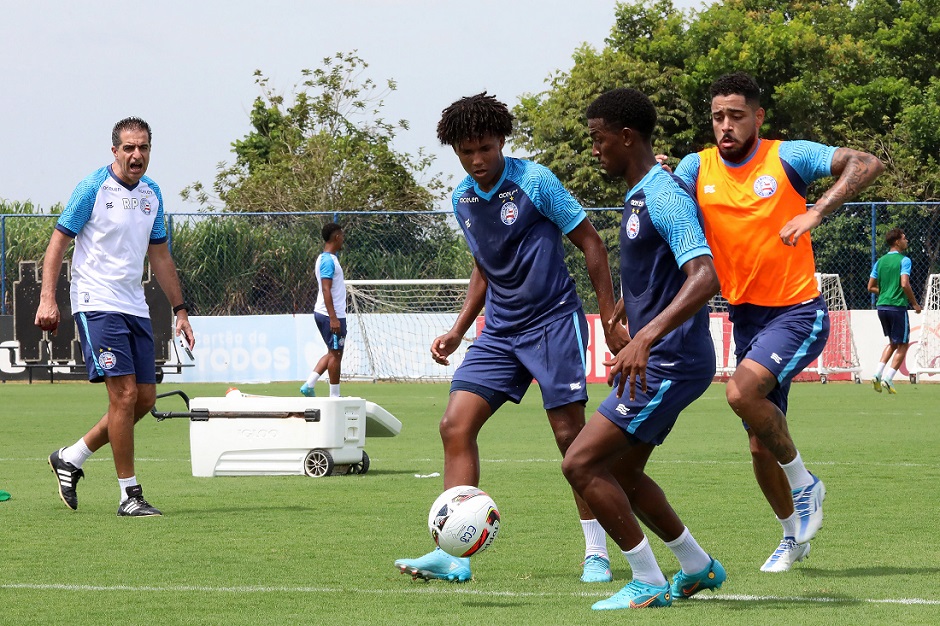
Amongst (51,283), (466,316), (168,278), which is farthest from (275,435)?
(466,316)

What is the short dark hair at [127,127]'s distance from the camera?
8742 millimetres

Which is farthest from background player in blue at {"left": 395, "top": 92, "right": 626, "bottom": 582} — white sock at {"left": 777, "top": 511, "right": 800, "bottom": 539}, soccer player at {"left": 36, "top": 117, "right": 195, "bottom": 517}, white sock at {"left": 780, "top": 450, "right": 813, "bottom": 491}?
soccer player at {"left": 36, "top": 117, "right": 195, "bottom": 517}

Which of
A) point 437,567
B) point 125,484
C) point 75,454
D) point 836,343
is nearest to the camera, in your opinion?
point 437,567

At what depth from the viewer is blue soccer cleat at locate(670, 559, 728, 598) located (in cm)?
569

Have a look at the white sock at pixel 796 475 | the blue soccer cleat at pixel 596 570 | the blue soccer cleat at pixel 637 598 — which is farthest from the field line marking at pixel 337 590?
the white sock at pixel 796 475

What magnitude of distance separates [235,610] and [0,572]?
5.08 ft

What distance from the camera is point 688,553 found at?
18.6ft

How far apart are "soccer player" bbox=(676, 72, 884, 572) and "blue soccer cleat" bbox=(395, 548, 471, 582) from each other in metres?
1.38

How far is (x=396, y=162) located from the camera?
4356cm

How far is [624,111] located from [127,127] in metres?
4.10

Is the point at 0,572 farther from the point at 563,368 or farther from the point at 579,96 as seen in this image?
the point at 579,96

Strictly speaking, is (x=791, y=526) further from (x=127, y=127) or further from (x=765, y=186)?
(x=127, y=127)

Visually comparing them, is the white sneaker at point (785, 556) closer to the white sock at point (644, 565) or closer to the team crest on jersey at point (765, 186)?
the white sock at point (644, 565)

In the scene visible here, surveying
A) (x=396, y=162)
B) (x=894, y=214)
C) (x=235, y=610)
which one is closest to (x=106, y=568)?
(x=235, y=610)
